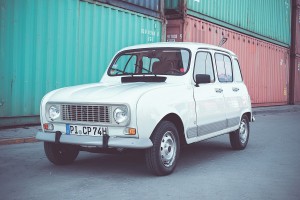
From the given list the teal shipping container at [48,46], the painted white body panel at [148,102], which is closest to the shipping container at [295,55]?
the teal shipping container at [48,46]

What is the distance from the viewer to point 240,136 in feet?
22.3

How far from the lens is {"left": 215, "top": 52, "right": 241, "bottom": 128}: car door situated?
614cm

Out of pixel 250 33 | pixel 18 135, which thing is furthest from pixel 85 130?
pixel 250 33

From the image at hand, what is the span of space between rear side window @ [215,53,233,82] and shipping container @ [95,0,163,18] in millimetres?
4593

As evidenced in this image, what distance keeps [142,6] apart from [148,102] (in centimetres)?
734

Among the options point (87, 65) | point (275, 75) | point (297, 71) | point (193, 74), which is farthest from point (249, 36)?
point (193, 74)

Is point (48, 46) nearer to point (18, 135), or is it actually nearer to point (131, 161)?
point (18, 135)

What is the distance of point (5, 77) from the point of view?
25.9ft

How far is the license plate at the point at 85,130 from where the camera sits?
14.3 feet

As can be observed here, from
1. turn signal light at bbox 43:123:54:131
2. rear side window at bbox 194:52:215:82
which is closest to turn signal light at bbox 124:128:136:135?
turn signal light at bbox 43:123:54:131

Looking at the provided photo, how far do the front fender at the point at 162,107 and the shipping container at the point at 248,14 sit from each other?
26.4 ft

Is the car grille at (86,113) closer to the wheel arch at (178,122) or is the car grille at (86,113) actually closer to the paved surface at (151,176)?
the paved surface at (151,176)

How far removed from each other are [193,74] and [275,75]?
55.7 ft

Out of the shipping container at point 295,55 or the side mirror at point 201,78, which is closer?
the side mirror at point 201,78
